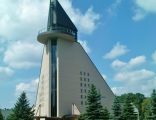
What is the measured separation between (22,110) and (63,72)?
20612 mm

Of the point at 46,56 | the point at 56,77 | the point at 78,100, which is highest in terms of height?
the point at 46,56

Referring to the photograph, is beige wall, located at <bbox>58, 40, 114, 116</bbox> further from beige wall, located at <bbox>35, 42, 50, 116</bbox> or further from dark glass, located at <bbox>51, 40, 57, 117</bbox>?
beige wall, located at <bbox>35, 42, 50, 116</bbox>

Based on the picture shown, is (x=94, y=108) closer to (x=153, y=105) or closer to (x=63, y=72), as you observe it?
(x=153, y=105)

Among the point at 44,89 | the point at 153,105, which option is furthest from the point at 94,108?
the point at 44,89

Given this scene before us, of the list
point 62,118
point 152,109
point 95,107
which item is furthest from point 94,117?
point 62,118

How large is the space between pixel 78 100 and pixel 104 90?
6.45 metres

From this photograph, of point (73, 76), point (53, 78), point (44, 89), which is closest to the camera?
point (53, 78)

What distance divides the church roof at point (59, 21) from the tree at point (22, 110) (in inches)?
866

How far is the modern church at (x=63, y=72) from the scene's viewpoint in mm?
56094

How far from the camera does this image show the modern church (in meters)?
56.1

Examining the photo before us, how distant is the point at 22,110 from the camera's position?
3734 cm

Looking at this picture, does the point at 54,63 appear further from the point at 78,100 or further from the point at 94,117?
the point at 94,117

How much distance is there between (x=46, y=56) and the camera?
5997 centimetres

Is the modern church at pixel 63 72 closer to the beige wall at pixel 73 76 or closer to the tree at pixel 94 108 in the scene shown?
the beige wall at pixel 73 76
